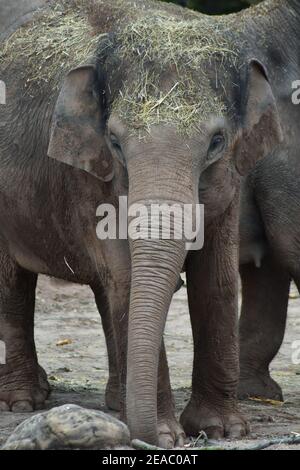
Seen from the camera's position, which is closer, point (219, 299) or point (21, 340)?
point (219, 299)

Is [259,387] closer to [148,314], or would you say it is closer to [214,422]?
[214,422]

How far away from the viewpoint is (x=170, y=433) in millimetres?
7664

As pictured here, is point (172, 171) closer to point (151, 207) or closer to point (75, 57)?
point (151, 207)

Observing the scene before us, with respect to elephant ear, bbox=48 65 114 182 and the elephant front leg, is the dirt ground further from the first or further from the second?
elephant ear, bbox=48 65 114 182

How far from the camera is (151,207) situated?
23.6 ft

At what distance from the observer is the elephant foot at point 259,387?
978 cm

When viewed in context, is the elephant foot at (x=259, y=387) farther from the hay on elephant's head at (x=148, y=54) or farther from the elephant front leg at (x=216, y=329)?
the hay on elephant's head at (x=148, y=54)

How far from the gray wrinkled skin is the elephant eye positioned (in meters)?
1.27

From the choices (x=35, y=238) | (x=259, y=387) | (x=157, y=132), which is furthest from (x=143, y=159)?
(x=259, y=387)

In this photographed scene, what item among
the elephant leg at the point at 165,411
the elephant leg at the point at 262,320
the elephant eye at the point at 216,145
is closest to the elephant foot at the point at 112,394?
the elephant leg at the point at 262,320

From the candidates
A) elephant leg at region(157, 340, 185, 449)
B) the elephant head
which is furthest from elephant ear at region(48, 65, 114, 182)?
elephant leg at region(157, 340, 185, 449)
